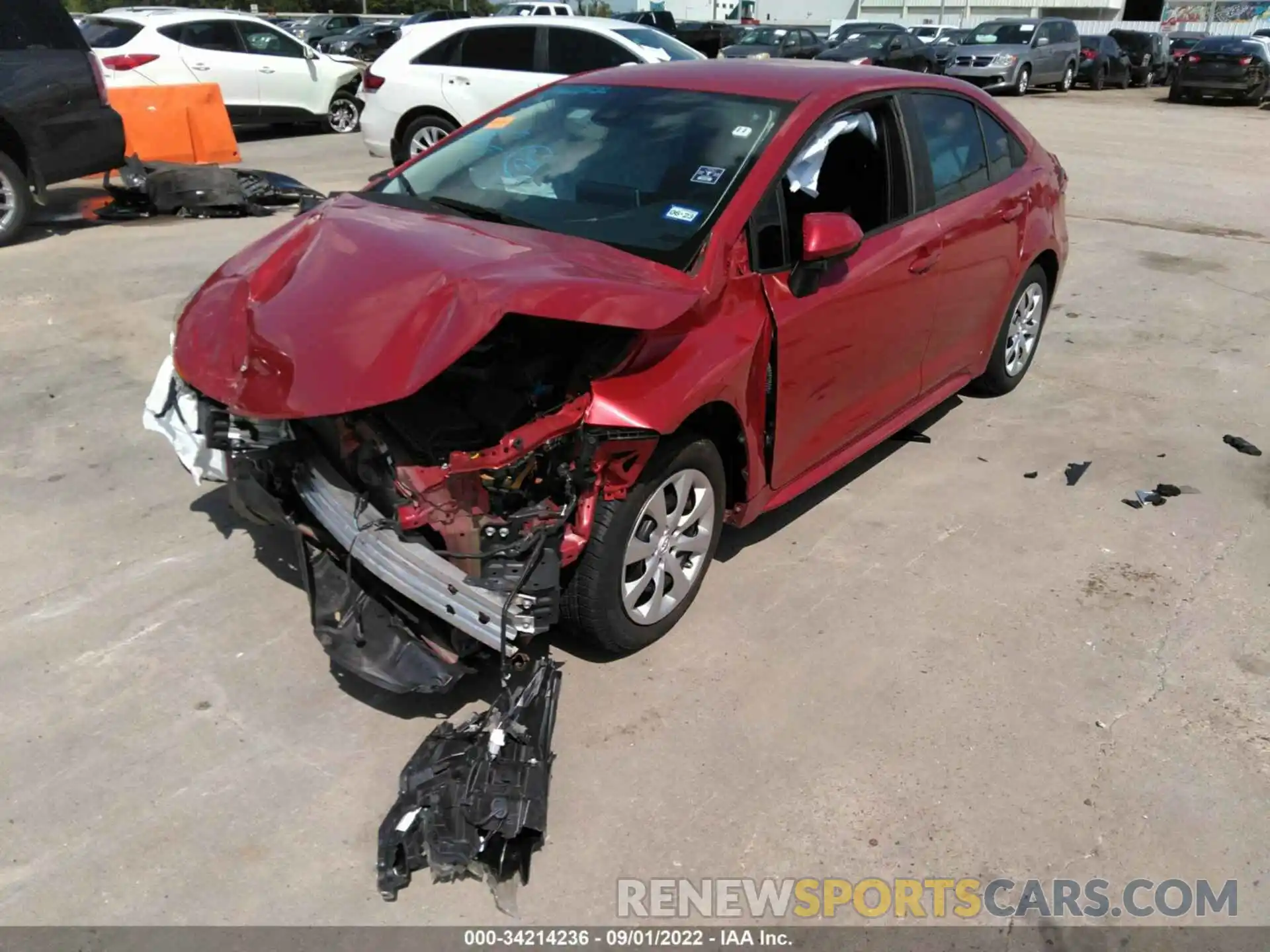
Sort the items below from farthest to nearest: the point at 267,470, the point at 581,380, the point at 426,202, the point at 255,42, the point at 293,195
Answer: the point at 255,42
the point at 293,195
the point at 426,202
the point at 267,470
the point at 581,380

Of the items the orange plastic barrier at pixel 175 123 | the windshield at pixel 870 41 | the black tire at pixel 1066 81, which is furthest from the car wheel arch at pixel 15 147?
the black tire at pixel 1066 81

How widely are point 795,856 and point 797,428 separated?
1.66m

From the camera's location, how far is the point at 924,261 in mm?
4422

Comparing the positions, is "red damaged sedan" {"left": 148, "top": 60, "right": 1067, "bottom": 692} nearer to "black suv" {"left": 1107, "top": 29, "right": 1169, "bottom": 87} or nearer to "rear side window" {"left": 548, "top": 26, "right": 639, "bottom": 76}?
"rear side window" {"left": 548, "top": 26, "right": 639, "bottom": 76}

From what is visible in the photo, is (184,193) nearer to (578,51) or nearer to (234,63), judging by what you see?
(578,51)

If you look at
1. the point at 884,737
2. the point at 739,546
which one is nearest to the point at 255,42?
the point at 739,546

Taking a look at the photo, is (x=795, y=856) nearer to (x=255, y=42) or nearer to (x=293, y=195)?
(x=293, y=195)

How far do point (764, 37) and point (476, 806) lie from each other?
89.7ft

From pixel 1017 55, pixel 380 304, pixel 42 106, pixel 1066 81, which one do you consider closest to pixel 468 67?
pixel 42 106

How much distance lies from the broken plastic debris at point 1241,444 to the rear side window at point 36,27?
9030 millimetres

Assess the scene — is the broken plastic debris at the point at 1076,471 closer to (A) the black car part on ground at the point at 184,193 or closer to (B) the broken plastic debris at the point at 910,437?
(B) the broken plastic debris at the point at 910,437

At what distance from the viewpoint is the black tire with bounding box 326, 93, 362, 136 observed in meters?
15.4

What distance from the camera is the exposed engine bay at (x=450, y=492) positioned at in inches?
118

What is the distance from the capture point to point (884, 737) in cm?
328
